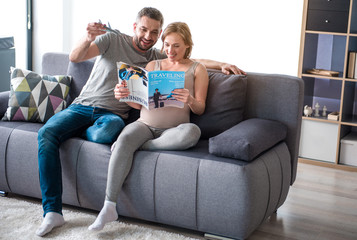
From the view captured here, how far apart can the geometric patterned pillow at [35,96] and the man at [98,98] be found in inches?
7.4

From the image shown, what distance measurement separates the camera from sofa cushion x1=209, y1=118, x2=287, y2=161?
2678mm

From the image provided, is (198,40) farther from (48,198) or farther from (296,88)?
(48,198)

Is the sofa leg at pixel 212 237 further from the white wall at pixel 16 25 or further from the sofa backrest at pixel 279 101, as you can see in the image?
the white wall at pixel 16 25

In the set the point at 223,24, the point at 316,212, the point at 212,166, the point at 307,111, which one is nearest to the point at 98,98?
the point at 212,166

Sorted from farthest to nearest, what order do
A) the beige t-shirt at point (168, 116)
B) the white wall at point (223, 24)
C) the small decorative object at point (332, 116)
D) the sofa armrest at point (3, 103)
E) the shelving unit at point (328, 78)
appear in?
the white wall at point (223, 24)
the small decorative object at point (332, 116)
the shelving unit at point (328, 78)
the sofa armrest at point (3, 103)
the beige t-shirt at point (168, 116)

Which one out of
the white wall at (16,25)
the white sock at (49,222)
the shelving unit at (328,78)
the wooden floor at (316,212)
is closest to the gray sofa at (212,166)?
the wooden floor at (316,212)

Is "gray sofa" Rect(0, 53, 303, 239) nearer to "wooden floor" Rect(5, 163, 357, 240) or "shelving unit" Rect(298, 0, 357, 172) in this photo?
"wooden floor" Rect(5, 163, 357, 240)

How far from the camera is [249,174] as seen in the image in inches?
103

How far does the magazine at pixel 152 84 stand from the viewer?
9.29 feet

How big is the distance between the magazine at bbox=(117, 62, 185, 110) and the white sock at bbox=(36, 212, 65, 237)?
732 mm

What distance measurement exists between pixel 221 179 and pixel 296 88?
0.79 meters

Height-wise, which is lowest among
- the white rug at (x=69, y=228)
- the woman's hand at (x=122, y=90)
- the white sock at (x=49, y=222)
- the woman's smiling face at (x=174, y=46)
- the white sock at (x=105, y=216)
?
the white rug at (x=69, y=228)

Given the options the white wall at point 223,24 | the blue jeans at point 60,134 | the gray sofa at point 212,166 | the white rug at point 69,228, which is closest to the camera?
the gray sofa at point 212,166

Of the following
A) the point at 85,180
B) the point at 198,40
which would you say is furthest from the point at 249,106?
the point at 198,40
